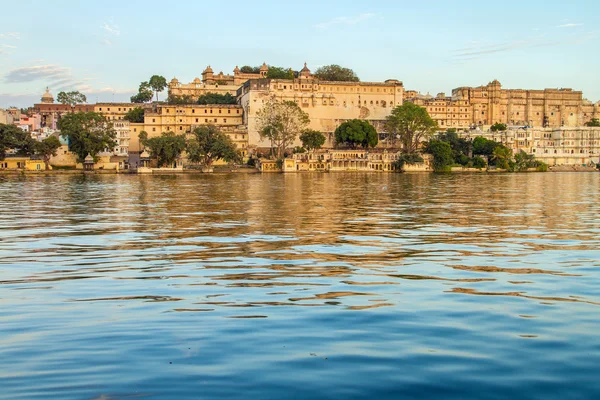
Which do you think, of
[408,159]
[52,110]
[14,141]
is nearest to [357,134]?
[408,159]

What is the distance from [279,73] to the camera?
125188 mm

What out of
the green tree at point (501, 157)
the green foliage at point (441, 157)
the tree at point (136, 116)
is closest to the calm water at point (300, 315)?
the green foliage at point (441, 157)

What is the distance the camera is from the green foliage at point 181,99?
11400 centimetres

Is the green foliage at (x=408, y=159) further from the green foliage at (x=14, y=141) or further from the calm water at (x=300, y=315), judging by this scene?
the calm water at (x=300, y=315)

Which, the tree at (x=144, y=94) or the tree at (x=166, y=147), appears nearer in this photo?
the tree at (x=166, y=147)

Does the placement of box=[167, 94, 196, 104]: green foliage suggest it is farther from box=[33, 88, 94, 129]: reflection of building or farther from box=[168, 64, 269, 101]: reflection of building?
box=[33, 88, 94, 129]: reflection of building

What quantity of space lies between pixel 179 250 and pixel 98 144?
79228 millimetres

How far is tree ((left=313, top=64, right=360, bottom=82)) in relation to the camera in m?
133

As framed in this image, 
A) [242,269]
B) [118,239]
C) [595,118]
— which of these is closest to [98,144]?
[118,239]

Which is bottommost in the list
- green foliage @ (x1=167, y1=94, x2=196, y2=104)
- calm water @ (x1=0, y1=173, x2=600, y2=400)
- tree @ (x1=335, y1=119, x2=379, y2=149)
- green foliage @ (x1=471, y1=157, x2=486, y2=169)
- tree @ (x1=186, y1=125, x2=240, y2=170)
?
calm water @ (x1=0, y1=173, x2=600, y2=400)

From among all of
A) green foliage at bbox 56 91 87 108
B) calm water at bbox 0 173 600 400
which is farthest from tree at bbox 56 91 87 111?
calm water at bbox 0 173 600 400

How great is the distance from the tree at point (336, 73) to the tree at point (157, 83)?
29.0 metres

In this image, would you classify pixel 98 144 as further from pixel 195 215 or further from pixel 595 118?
pixel 595 118

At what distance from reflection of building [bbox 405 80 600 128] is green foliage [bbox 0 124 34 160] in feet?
231
